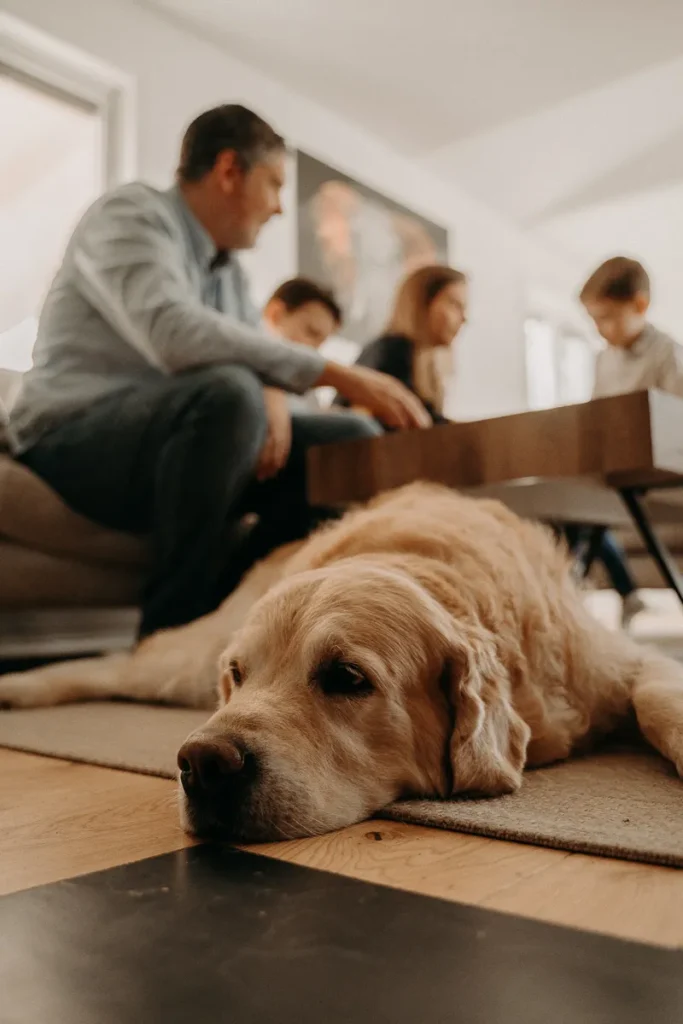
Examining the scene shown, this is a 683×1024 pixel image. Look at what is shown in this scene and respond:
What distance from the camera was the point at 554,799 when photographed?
1.14 m

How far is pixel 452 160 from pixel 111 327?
4910 mm

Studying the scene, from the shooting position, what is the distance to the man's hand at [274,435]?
2.49m

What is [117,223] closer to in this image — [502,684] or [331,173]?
[502,684]

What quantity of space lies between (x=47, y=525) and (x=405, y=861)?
6.34 ft

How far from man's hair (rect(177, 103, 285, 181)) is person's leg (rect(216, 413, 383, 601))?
81cm

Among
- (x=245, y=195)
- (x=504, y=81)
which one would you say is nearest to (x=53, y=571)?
(x=245, y=195)

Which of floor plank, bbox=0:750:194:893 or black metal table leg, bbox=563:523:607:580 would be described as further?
black metal table leg, bbox=563:523:607:580

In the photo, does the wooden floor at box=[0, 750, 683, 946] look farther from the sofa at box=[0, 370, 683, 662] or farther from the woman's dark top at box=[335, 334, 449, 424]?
the woman's dark top at box=[335, 334, 449, 424]

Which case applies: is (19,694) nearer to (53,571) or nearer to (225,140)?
(53,571)

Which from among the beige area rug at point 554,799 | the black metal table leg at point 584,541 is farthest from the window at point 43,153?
the beige area rug at point 554,799

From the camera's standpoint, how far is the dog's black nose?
96 centimetres

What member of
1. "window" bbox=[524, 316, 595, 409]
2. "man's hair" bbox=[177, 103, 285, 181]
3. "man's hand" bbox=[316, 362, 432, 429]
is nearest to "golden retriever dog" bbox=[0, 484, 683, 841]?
"man's hand" bbox=[316, 362, 432, 429]

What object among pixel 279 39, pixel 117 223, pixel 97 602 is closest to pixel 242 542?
pixel 97 602

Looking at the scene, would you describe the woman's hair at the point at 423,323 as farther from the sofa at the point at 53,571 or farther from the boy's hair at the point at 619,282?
the sofa at the point at 53,571
